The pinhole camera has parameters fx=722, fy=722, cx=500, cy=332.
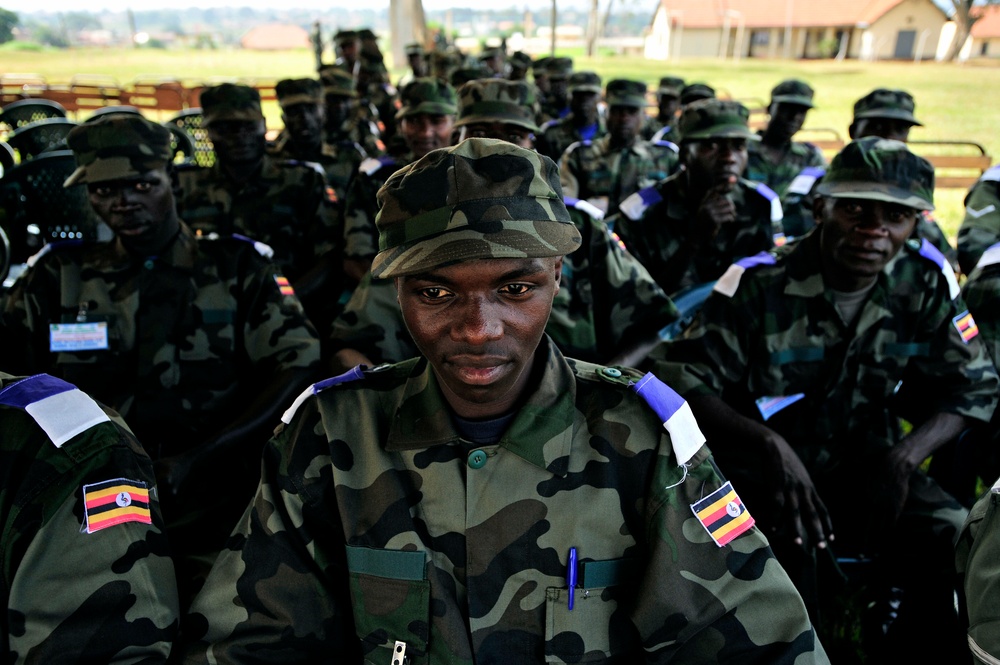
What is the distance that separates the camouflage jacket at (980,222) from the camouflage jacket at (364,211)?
11.0 feet

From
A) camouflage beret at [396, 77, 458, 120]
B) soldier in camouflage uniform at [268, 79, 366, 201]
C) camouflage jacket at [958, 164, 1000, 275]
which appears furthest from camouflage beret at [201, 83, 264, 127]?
camouflage jacket at [958, 164, 1000, 275]

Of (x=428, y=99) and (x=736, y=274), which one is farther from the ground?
(x=428, y=99)

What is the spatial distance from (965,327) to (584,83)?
5.12 m

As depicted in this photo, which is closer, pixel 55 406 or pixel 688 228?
pixel 55 406

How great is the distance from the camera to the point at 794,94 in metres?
5.82

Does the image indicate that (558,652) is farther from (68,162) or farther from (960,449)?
(68,162)

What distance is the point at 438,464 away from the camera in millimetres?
1438

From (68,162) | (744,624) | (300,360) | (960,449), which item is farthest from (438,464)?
(68,162)

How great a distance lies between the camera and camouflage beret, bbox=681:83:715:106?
723cm

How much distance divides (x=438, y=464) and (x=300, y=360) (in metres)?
1.28

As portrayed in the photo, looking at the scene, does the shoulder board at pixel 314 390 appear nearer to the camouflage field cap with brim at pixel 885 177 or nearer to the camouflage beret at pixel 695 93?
the camouflage field cap with brim at pixel 885 177

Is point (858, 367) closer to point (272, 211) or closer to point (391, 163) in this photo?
point (391, 163)

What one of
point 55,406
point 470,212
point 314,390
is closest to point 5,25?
point 55,406

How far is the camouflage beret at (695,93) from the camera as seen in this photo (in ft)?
23.7
